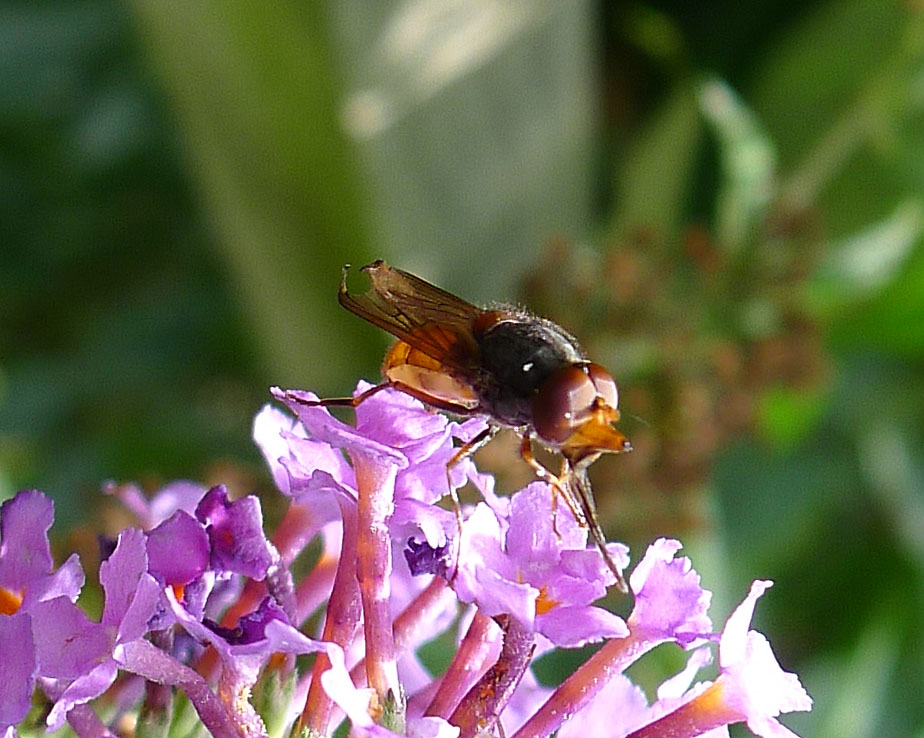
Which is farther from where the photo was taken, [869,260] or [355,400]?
[869,260]

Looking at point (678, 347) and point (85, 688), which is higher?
point (678, 347)

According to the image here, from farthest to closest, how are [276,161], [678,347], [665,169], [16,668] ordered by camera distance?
[665,169], [276,161], [678,347], [16,668]

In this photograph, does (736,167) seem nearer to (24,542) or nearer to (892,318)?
(892,318)

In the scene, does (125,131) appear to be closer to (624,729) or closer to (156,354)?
(156,354)

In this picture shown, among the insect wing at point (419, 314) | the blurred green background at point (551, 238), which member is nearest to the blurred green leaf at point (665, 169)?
the blurred green background at point (551, 238)

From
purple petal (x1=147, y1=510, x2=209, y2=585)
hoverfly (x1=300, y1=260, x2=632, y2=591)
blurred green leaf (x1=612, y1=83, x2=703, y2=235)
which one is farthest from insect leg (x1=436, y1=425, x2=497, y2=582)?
blurred green leaf (x1=612, y1=83, x2=703, y2=235)

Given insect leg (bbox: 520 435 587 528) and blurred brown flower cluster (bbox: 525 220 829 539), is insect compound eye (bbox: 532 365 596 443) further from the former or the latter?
blurred brown flower cluster (bbox: 525 220 829 539)

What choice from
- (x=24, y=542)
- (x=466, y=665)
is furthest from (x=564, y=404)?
(x=24, y=542)

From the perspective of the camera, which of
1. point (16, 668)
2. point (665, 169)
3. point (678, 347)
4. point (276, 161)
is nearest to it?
point (16, 668)
